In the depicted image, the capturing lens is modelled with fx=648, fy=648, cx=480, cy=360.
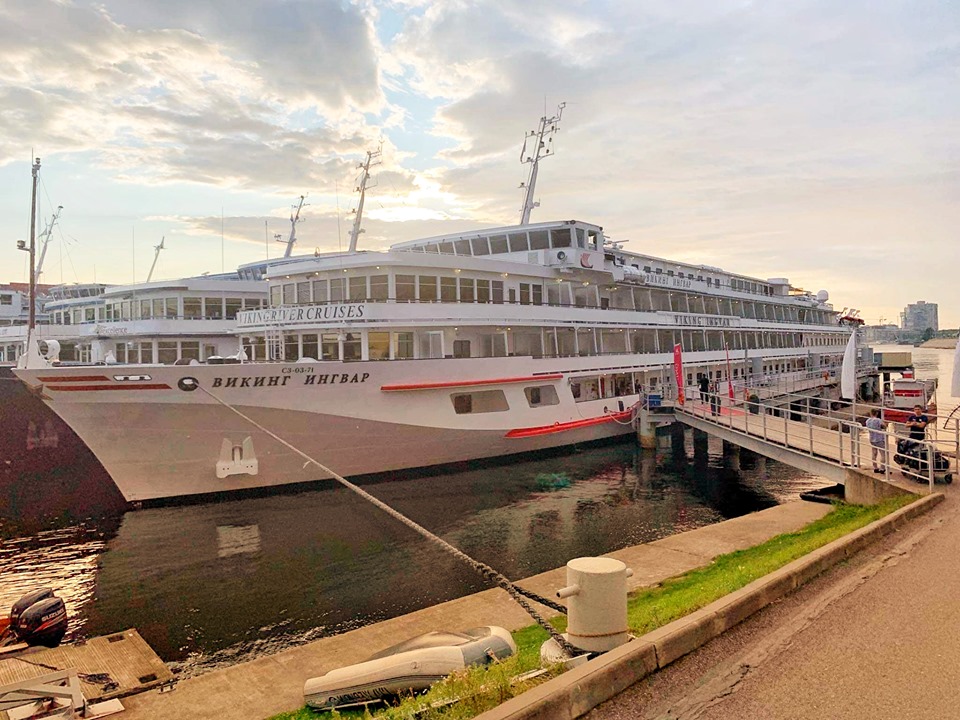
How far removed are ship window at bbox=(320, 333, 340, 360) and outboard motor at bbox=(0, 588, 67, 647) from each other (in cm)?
1261

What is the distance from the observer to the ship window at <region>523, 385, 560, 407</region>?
950 inches

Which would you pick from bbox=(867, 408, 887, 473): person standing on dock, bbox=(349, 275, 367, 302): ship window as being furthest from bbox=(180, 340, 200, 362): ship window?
bbox=(867, 408, 887, 473): person standing on dock

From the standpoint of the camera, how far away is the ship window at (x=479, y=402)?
21391mm

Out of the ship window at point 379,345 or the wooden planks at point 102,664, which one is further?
the ship window at point 379,345

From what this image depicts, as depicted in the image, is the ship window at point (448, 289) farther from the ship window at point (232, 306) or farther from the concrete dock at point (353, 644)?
the ship window at point (232, 306)

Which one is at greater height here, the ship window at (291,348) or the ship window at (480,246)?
the ship window at (480,246)

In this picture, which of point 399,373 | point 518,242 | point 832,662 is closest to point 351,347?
point 399,373

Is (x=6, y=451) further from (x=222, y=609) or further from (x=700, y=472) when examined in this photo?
(x=700, y=472)

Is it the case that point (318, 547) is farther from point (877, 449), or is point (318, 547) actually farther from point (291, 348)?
point (877, 449)

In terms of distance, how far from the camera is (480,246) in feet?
97.3

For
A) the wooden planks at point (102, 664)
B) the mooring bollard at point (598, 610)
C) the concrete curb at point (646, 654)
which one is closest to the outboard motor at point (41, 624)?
the wooden planks at point (102, 664)

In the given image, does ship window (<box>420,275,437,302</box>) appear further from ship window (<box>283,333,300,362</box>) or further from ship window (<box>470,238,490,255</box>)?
ship window (<box>470,238,490,255</box>)

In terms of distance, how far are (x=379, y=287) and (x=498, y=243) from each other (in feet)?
30.4

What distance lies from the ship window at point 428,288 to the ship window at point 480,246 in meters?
7.90
